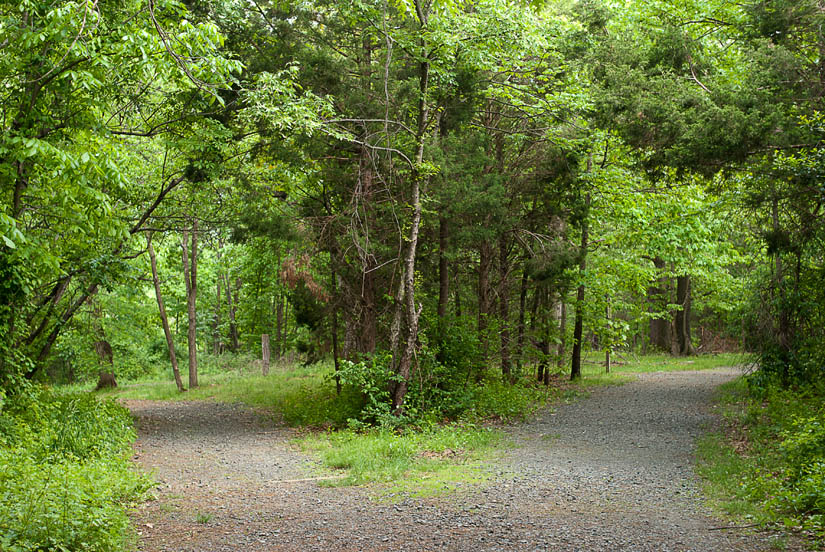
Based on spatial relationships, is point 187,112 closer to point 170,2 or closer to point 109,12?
point 109,12

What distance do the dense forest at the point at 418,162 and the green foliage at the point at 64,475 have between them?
0.56 feet

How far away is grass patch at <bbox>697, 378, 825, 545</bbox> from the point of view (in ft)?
18.7

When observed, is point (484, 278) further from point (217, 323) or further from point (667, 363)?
point (217, 323)

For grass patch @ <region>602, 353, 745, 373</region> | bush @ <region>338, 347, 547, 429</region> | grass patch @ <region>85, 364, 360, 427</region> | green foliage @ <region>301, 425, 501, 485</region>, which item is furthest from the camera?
grass patch @ <region>602, 353, 745, 373</region>

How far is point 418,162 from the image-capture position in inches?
462

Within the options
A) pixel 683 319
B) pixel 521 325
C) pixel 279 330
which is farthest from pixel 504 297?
pixel 279 330

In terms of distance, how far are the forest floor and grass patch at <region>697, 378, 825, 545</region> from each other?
10.5 inches

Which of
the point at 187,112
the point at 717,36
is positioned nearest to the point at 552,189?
the point at 717,36

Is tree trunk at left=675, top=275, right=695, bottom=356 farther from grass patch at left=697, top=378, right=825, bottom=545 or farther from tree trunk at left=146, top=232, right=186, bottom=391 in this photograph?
tree trunk at left=146, top=232, right=186, bottom=391

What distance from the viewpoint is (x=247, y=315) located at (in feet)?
109

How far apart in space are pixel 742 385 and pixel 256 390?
1330 centimetres

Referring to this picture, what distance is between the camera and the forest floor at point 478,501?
18.1ft

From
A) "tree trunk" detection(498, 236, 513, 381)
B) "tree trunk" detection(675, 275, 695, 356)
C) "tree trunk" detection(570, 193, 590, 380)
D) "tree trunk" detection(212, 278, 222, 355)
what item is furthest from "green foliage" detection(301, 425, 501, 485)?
"tree trunk" detection(212, 278, 222, 355)

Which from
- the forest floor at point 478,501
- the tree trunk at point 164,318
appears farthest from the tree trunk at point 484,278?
the tree trunk at point 164,318
